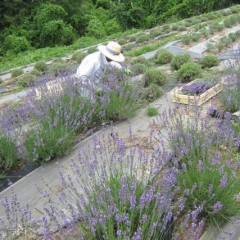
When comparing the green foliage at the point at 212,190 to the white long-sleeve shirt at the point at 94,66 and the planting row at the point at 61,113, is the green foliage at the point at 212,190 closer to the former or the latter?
the planting row at the point at 61,113

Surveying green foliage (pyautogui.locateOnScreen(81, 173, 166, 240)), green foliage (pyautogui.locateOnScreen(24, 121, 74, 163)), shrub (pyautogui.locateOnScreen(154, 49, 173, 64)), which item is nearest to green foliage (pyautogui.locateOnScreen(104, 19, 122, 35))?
shrub (pyautogui.locateOnScreen(154, 49, 173, 64))

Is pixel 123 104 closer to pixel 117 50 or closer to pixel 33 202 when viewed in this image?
pixel 117 50

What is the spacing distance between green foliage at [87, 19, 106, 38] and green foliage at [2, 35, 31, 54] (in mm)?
3596

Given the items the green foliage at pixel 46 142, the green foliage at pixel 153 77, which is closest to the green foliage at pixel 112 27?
the green foliage at pixel 153 77

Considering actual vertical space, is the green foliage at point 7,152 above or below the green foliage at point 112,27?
above

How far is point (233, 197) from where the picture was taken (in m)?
2.74

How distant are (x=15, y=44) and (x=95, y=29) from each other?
14.8ft

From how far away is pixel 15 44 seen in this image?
18.0 metres

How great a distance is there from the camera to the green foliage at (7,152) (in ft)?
12.2

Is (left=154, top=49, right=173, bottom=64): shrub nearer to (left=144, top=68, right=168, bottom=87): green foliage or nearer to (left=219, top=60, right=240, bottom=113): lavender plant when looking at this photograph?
(left=144, top=68, right=168, bottom=87): green foliage

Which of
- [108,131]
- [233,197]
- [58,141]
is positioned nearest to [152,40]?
[108,131]

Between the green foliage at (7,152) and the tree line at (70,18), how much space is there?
49.2ft

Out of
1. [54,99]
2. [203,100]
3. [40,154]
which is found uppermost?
[54,99]

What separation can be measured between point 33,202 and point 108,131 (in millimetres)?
1452
